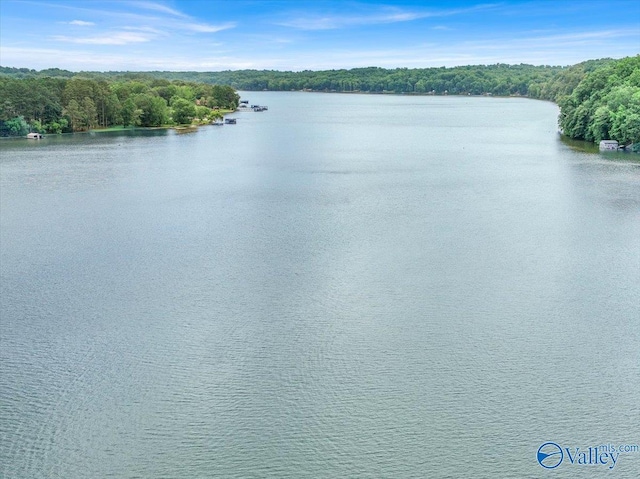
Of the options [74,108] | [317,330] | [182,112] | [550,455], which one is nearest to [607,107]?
[317,330]

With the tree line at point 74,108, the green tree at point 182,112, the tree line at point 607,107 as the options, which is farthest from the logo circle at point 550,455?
the green tree at point 182,112

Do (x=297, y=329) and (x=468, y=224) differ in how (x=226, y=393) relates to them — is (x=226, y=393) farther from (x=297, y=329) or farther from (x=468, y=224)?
(x=468, y=224)

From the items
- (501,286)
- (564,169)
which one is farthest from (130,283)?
(564,169)

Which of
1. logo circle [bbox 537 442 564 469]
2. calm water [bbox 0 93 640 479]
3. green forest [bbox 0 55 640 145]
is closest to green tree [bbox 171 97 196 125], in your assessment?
green forest [bbox 0 55 640 145]
